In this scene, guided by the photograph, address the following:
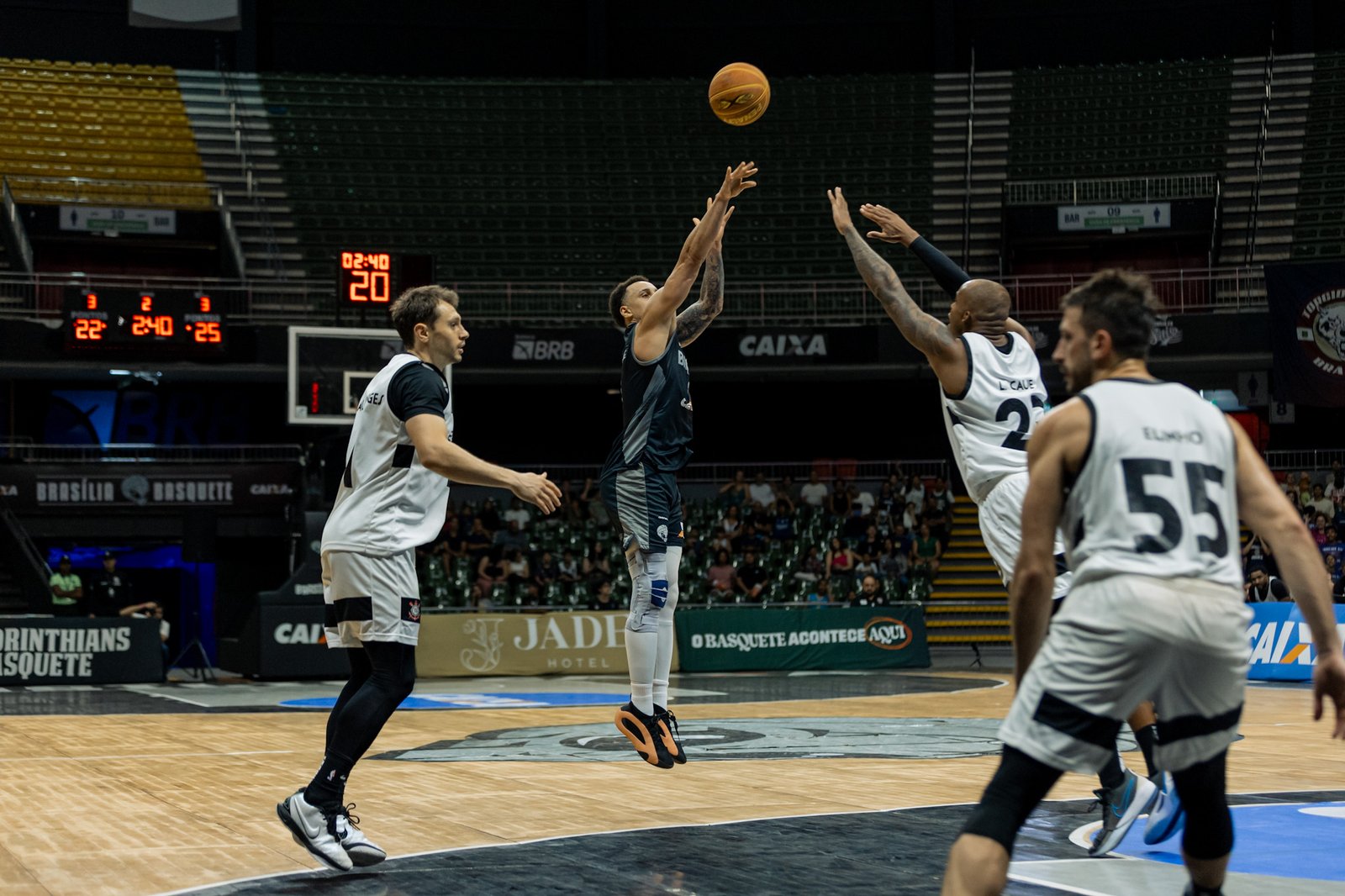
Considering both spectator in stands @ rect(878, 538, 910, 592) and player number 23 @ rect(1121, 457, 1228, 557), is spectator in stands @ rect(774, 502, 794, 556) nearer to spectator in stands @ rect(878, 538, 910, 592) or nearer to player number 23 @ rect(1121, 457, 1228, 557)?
spectator in stands @ rect(878, 538, 910, 592)

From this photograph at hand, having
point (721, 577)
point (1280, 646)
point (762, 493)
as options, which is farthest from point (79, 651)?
point (1280, 646)

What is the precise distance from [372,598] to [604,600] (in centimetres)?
1551

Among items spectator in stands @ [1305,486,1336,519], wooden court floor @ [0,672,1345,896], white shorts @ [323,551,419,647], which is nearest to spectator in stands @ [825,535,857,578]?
spectator in stands @ [1305,486,1336,519]

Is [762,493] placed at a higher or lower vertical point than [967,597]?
higher

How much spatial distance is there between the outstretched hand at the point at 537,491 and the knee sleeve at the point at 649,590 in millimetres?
2317

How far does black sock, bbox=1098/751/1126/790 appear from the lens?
541 centimetres

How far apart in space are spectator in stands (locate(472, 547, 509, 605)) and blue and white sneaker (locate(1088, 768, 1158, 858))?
53.4 ft

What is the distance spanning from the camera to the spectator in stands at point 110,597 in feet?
67.2

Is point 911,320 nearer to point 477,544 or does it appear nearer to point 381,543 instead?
point 381,543

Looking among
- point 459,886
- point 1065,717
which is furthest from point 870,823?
point 1065,717

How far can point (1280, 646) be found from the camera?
1666 centimetres

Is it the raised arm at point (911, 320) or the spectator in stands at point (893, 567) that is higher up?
the raised arm at point (911, 320)

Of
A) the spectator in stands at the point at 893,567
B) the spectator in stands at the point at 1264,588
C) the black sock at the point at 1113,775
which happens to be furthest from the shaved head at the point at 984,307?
the spectator in stands at the point at 893,567

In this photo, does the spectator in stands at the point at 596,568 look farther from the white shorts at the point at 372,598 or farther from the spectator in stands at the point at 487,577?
the white shorts at the point at 372,598
